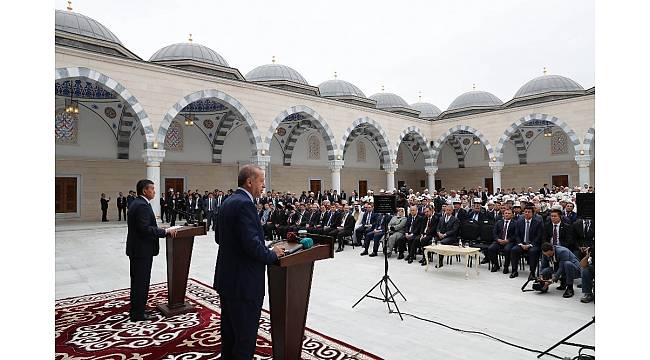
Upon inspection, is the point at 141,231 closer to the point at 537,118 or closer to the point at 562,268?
the point at 562,268

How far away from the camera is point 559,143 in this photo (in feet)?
73.6

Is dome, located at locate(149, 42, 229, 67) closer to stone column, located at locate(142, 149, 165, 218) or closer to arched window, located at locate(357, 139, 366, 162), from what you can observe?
stone column, located at locate(142, 149, 165, 218)

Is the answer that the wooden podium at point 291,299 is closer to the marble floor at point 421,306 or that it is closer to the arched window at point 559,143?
the marble floor at point 421,306

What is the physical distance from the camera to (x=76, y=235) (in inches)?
444

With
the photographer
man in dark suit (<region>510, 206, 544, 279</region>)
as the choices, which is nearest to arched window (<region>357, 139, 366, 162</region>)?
the photographer

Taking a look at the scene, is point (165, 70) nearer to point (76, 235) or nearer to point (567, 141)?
point (76, 235)

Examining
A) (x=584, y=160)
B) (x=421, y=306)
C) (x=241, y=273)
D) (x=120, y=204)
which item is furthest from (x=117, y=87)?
(x=584, y=160)

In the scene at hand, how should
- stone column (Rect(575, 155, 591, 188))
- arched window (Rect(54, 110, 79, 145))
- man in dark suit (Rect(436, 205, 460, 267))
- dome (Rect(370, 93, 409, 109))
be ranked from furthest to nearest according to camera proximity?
dome (Rect(370, 93, 409, 109)) < stone column (Rect(575, 155, 591, 188)) < arched window (Rect(54, 110, 79, 145)) < man in dark suit (Rect(436, 205, 460, 267))

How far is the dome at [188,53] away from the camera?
58.2ft

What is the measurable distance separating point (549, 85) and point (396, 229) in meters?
19.8

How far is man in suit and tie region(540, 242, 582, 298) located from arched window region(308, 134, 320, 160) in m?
17.3

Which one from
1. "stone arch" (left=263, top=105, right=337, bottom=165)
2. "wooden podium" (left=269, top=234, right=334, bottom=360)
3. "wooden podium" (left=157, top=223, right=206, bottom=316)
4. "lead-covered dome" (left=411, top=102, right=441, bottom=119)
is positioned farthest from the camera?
"lead-covered dome" (left=411, top=102, right=441, bottom=119)

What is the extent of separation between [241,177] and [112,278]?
15.1 ft

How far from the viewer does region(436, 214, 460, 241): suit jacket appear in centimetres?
730
